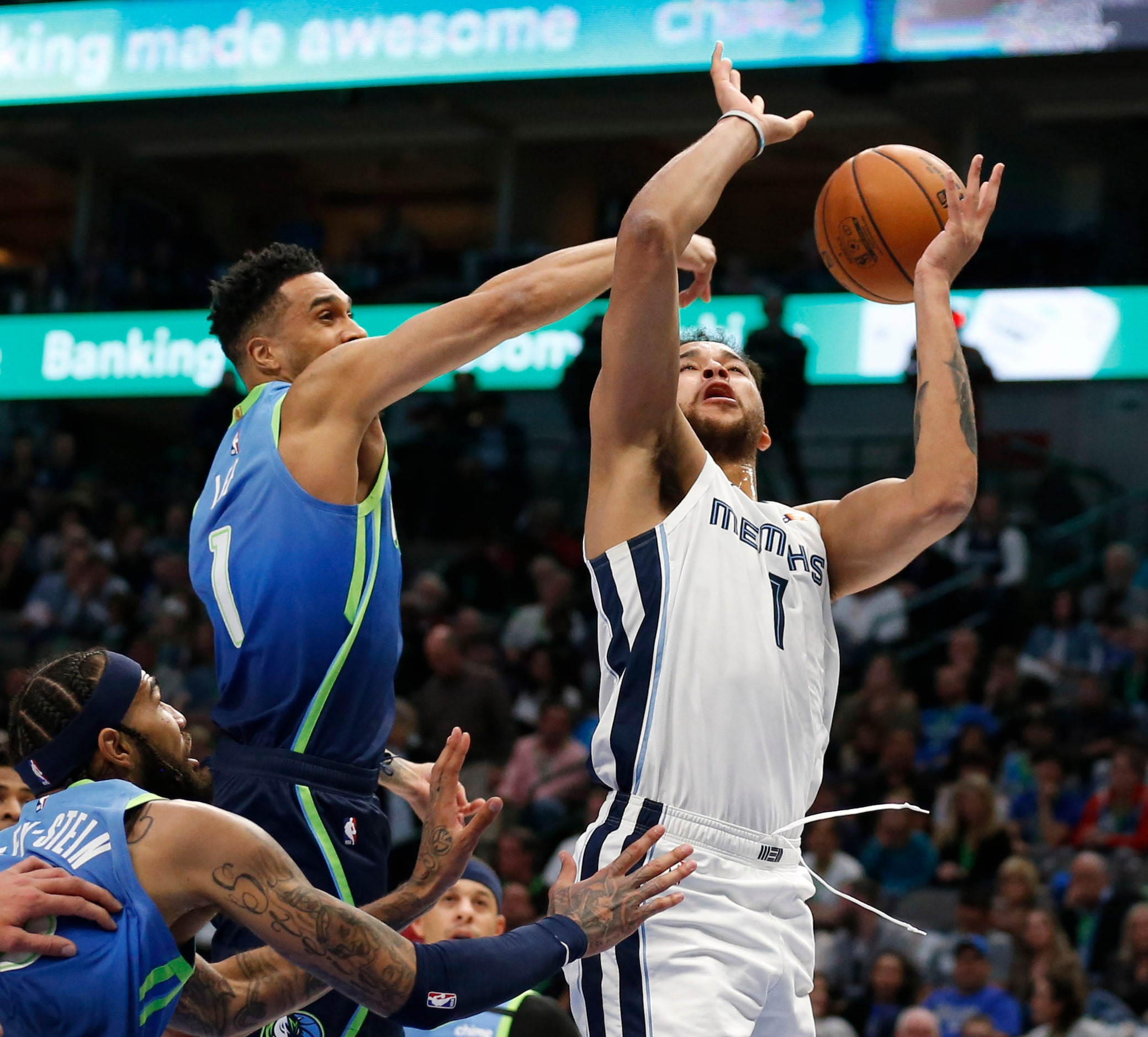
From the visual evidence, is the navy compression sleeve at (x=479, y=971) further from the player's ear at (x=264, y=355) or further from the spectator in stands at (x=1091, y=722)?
the spectator in stands at (x=1091, y=722)

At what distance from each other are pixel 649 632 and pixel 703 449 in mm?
490

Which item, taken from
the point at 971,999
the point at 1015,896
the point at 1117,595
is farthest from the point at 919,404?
the point at 1117,595

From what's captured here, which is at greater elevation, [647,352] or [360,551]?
[647,352]

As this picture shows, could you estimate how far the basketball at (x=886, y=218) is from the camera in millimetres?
4477

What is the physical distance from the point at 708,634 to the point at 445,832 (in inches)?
Answer: 33.3

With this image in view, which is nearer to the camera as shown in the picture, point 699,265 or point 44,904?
point 44,904

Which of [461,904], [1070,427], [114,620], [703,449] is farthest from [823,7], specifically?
[703,449]

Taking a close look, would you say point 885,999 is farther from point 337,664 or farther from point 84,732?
point 84,732

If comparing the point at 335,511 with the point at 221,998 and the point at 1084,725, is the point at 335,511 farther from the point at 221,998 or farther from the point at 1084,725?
the point at 1084,725

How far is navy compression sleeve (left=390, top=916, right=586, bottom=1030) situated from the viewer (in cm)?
333

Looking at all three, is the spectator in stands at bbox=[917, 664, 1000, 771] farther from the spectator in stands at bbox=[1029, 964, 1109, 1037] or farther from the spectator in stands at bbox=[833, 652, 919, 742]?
the spectator in stands at bbox=[1029, 964, 1109, 1037]

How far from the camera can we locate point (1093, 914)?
30.6ft

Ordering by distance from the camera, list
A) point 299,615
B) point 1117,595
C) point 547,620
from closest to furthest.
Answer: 1. point 299,615
2. point 1117,595
3. point 547,620

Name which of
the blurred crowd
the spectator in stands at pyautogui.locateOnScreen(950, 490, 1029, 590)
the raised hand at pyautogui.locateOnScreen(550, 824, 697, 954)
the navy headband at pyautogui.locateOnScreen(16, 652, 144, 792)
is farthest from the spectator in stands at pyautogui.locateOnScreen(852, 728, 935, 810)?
the navy headband at pyautogui.locateOnScreen(16, 652, 144, 792)
